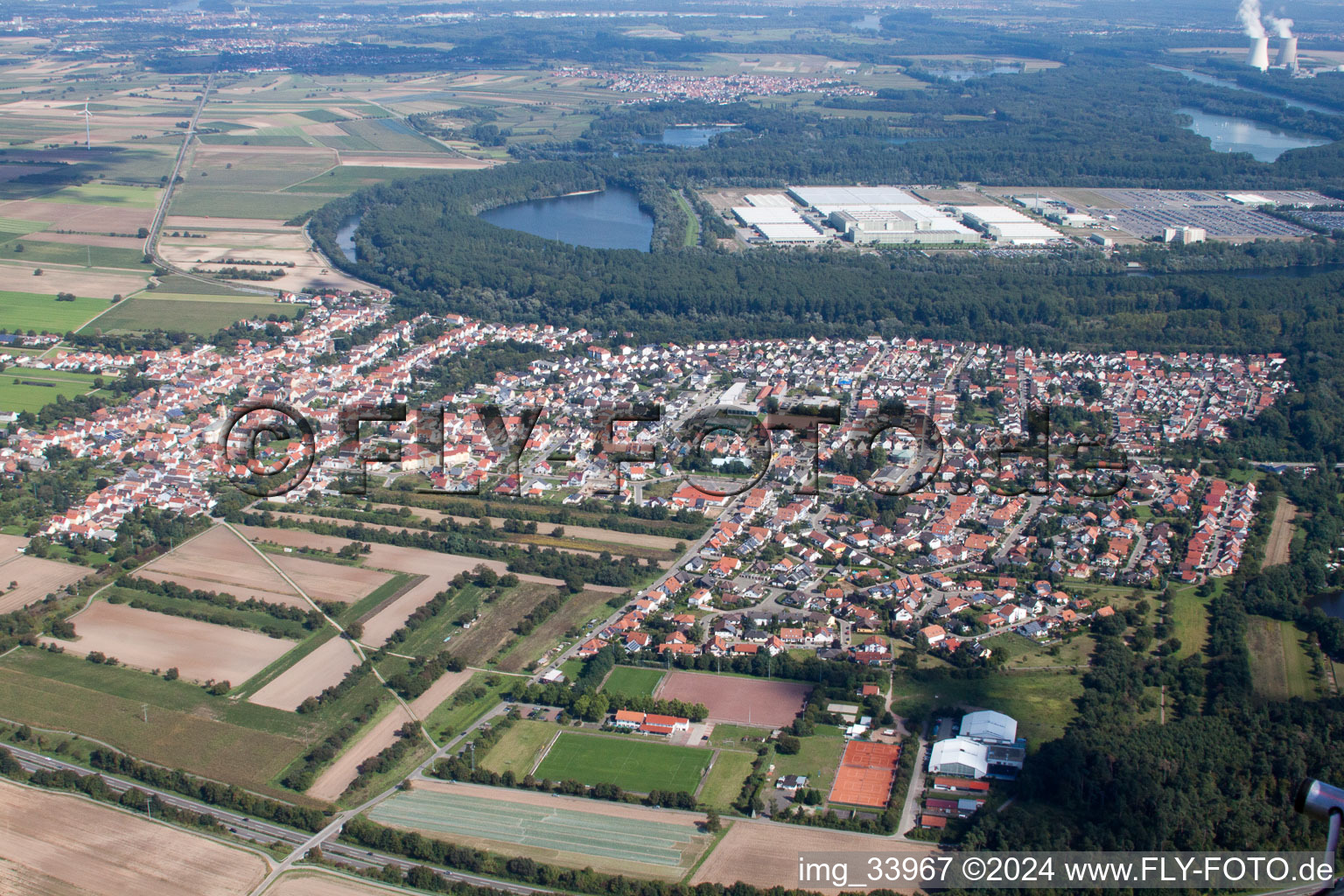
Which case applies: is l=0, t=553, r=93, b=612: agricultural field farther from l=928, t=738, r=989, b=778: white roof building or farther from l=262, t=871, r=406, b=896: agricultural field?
l=928, t=738, r=989, b=778: white roof building

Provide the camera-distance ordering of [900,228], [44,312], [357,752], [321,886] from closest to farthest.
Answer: [321,886] < [357,752] < [44,312] < [900,228]

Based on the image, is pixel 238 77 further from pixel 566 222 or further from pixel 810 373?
pixel 810 373

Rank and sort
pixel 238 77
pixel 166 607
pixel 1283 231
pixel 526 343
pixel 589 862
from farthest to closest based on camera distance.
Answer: pixel 238 77
pixel 1283 231
pixel 526 343
pixel 166 607
pixel 589 862

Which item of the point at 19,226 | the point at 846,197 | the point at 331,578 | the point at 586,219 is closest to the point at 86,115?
the point at 19,226

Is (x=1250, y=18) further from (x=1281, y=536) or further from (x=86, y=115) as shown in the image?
(x=1281, y=536)

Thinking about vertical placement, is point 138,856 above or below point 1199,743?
below

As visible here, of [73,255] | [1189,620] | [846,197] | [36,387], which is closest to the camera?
[1189,620]

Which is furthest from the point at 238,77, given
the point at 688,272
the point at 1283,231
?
the point at 1283,231

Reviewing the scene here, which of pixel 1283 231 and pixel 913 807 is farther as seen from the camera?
pixel 1283 231
